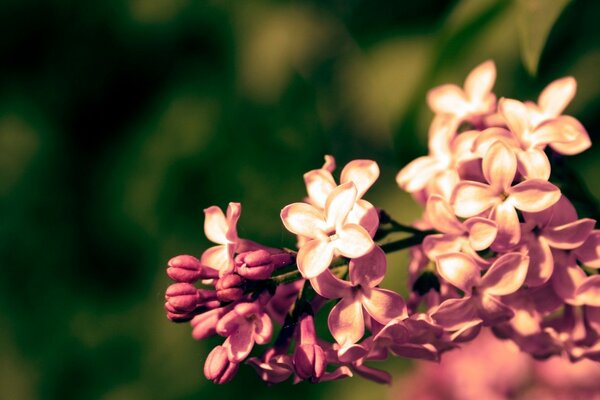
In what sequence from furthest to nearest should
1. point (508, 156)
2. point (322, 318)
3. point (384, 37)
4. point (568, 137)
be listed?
point (384, 37) < point (322, 318) < point (568, 137) < point (508, 156)

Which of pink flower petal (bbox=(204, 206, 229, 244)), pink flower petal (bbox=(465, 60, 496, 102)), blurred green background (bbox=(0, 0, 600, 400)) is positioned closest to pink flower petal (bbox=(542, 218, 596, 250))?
pink flower petal (bbox=(465, 60, 496, 102))

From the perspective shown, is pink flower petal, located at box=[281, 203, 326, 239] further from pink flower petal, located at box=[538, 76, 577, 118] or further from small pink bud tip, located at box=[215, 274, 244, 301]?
pink flower petal, located at box=[538, 76, 577, 118]

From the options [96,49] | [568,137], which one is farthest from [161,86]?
[568,137]

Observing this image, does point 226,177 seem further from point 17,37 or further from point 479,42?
point 479,42

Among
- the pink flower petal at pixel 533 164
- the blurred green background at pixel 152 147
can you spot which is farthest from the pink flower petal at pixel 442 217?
the blurred green background at pixel 152 147

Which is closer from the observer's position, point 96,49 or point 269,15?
point 269,15

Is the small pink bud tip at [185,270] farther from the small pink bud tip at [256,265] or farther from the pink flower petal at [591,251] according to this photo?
the pink flower petal at [591,251]

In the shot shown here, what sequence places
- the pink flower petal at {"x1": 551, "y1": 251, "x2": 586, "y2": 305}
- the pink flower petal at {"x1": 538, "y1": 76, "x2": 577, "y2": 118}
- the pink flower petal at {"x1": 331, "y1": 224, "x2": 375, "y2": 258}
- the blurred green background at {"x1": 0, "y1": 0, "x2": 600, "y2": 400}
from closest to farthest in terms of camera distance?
1. the pink flower petal at {"x1": 331, "y1": 224, "x2": 375, "y2": 258}
2. the pink flower petal at {"x1": 551, "y1": 251, "x2": 586, "y2": 305}
3. the pink flower petal at {"x1": 538, "y1": 76, "x2": 577, "y2": 118}
4. the blurred green background at {"x1": 0, "y1": 0, "x2": 600, "y2": 400}
